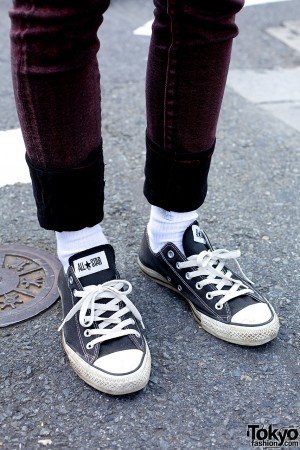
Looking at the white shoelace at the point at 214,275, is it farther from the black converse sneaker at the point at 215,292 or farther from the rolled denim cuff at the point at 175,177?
the rolled denim cuff at the point at 175,177

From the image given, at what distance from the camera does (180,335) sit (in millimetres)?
1642

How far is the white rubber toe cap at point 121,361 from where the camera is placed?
4.69 ft

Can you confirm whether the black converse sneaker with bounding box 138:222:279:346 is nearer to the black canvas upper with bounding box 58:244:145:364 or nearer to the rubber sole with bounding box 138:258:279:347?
the rubber sole with bounding box 138:258:279:347

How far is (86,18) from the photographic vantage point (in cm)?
128

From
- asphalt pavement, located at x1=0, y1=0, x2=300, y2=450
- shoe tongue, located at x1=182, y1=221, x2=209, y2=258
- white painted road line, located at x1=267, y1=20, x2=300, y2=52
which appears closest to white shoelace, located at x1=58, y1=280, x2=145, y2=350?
asphalt pavement, located at x1=0, y1=0, x2=300, y2=450

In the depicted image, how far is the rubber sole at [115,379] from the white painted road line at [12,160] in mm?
1042

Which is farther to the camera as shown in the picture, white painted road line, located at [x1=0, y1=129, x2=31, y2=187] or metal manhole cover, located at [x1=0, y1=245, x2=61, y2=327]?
white painted road line, located at [x1=0, y1=129, x2=31, y2=187]

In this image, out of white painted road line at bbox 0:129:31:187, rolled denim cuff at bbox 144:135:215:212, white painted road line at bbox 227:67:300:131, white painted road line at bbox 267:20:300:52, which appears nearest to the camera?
rolled denim cuff at bbox 144:135:215:212

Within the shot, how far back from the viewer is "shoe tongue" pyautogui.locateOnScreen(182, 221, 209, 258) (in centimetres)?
167

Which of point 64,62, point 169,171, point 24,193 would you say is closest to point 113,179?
point 24,193

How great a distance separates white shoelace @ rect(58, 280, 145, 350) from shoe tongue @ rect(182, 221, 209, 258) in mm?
210

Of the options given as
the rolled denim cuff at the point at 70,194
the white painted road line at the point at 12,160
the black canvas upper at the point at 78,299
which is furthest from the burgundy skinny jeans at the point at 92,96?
the white painted road line at the point at 12,160

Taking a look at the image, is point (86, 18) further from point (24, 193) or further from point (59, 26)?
point (24, 193)

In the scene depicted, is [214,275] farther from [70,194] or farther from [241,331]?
[70,194]
